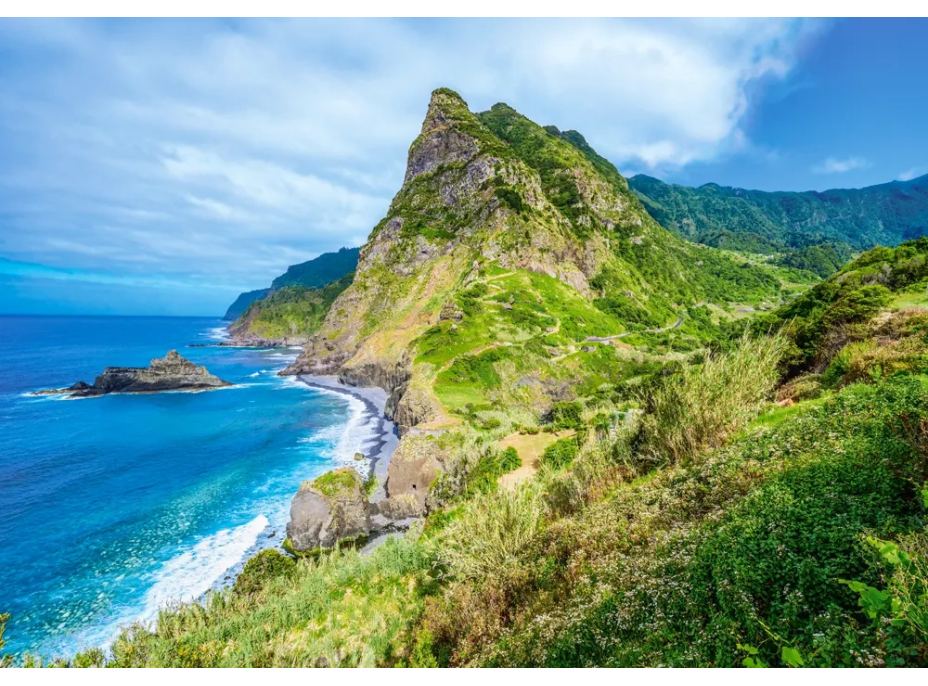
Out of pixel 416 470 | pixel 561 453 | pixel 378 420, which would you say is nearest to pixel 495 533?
pixel 561 453

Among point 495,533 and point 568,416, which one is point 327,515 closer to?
point 495,533

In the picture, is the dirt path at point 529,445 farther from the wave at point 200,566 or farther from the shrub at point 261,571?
the wave at point 200,566

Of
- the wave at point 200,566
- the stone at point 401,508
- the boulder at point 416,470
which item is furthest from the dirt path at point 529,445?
the wave at point 200,566

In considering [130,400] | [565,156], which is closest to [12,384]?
[130,400]

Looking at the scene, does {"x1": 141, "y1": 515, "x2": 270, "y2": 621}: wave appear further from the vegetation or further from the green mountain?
the vegetation

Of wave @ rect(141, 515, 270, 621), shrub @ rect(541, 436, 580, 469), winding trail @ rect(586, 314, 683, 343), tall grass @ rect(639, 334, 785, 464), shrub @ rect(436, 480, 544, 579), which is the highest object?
winding trail @ rect(586, 314, 683, 343)

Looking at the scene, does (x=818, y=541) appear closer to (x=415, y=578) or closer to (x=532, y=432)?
(x=415, y=578)

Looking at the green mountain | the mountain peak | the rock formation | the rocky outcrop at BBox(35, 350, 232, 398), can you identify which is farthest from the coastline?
the mountain peak
